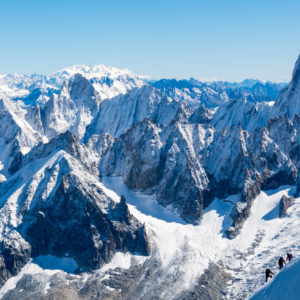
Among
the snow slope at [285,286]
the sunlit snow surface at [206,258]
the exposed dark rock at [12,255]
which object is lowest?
the sunlit snow surface at [206,258]

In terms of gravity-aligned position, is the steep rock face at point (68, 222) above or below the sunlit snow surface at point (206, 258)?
above

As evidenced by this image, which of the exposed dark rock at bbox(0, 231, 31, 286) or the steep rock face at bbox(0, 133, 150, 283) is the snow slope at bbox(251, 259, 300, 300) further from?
the exposed dark rock at bbox(0, 231, 31, 286)

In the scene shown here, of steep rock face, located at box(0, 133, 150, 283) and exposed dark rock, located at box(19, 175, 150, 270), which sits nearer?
steep rock face, located at box(0, 133, 150, 283)

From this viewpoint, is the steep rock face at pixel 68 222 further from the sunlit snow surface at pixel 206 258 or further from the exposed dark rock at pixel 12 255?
the sunlit snow surface at pixel 206 258

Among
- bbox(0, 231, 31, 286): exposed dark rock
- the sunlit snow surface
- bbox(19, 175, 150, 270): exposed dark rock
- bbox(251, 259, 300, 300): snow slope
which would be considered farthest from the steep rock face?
bbox(251, 259, 300, 300): snow slope

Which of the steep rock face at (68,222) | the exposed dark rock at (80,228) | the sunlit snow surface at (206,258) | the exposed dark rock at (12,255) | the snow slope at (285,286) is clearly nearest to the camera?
the snow slope at (285,286)

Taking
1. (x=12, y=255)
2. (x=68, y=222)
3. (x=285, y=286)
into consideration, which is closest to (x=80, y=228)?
(x=68, y=222)

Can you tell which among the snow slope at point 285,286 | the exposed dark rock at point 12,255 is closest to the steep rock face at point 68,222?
the exposed dark rock at point 12,255

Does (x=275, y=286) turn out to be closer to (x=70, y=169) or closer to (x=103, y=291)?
(x=103, y=291)

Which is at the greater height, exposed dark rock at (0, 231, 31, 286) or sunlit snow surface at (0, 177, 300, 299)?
exposed dark rock at (0, 231, 31, 286)

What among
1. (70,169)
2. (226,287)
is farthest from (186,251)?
(70,169)

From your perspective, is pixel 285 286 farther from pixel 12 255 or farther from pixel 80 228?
pixel 12 255
